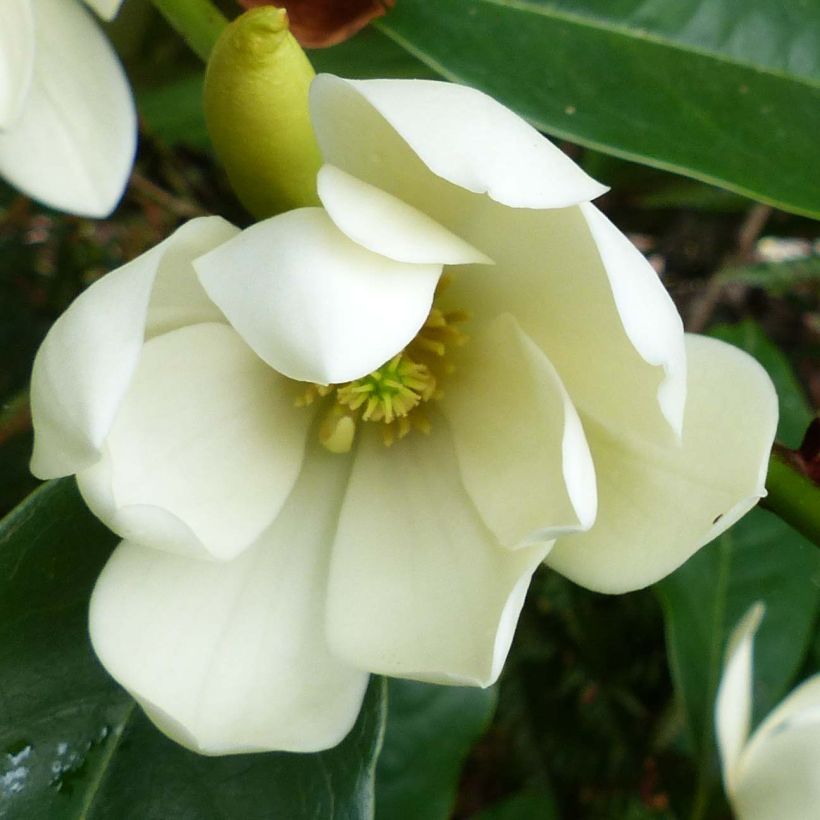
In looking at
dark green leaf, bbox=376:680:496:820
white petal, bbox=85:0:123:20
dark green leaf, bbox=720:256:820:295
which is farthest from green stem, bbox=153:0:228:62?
dark green leaf, bbox=720:256:820:295

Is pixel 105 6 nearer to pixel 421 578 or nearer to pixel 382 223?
pixel 382 223

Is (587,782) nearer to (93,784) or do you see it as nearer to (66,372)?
(93,784)

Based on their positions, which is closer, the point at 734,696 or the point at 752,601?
the point at 734,696

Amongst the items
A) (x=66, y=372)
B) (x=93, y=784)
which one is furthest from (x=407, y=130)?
(x=93, y=784)

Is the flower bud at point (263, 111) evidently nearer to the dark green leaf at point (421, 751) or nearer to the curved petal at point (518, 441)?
the curved petal at point (518, 441)

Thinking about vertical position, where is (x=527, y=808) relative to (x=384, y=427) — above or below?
below

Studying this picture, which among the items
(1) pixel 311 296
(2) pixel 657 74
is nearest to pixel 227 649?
(1) pixel 311 296
